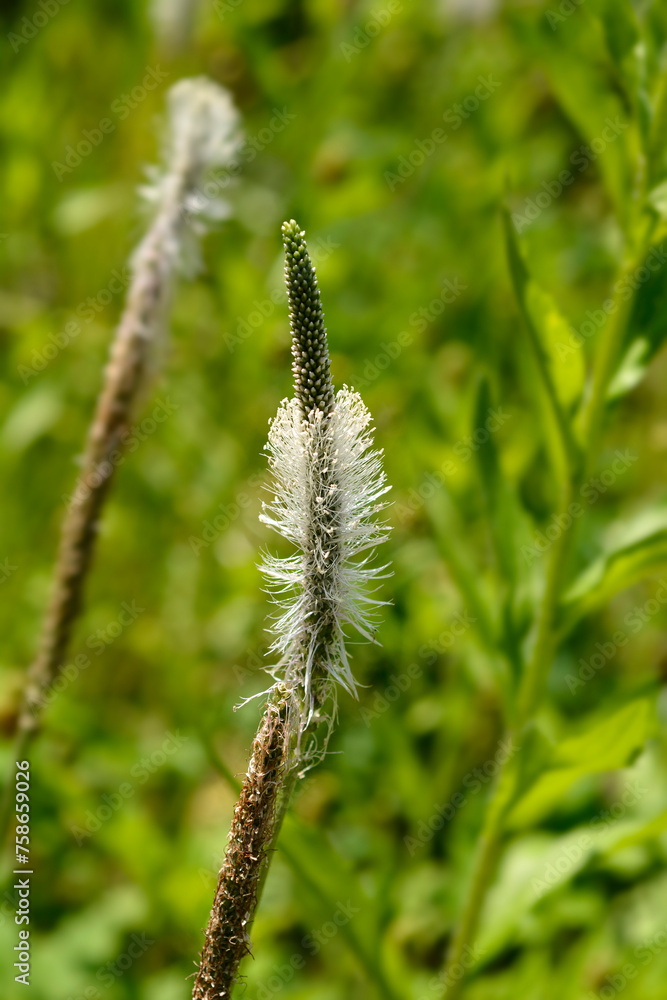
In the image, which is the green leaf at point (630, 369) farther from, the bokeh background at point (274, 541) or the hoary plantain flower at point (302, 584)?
the hoary plantain flower at point (302, 584)

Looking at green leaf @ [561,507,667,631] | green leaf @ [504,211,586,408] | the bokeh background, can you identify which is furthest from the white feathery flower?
green leaf @ [561,507,667,631]

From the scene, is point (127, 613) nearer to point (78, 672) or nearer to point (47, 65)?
point (78, 672)

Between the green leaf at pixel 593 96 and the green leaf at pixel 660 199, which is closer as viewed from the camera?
the green leaf at pixel 660 199

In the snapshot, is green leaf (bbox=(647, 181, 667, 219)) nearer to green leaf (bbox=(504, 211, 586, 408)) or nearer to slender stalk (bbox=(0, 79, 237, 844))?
green leaf (bbox=(504, 211, 586, 408))

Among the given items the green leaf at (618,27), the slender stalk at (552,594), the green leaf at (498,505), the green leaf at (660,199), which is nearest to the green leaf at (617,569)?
the slender stalk at (552,594)

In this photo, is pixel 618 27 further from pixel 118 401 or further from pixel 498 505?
pixel 118 401

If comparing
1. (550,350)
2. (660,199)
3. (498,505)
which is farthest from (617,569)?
(660,199)

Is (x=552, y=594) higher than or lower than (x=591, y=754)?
higher
